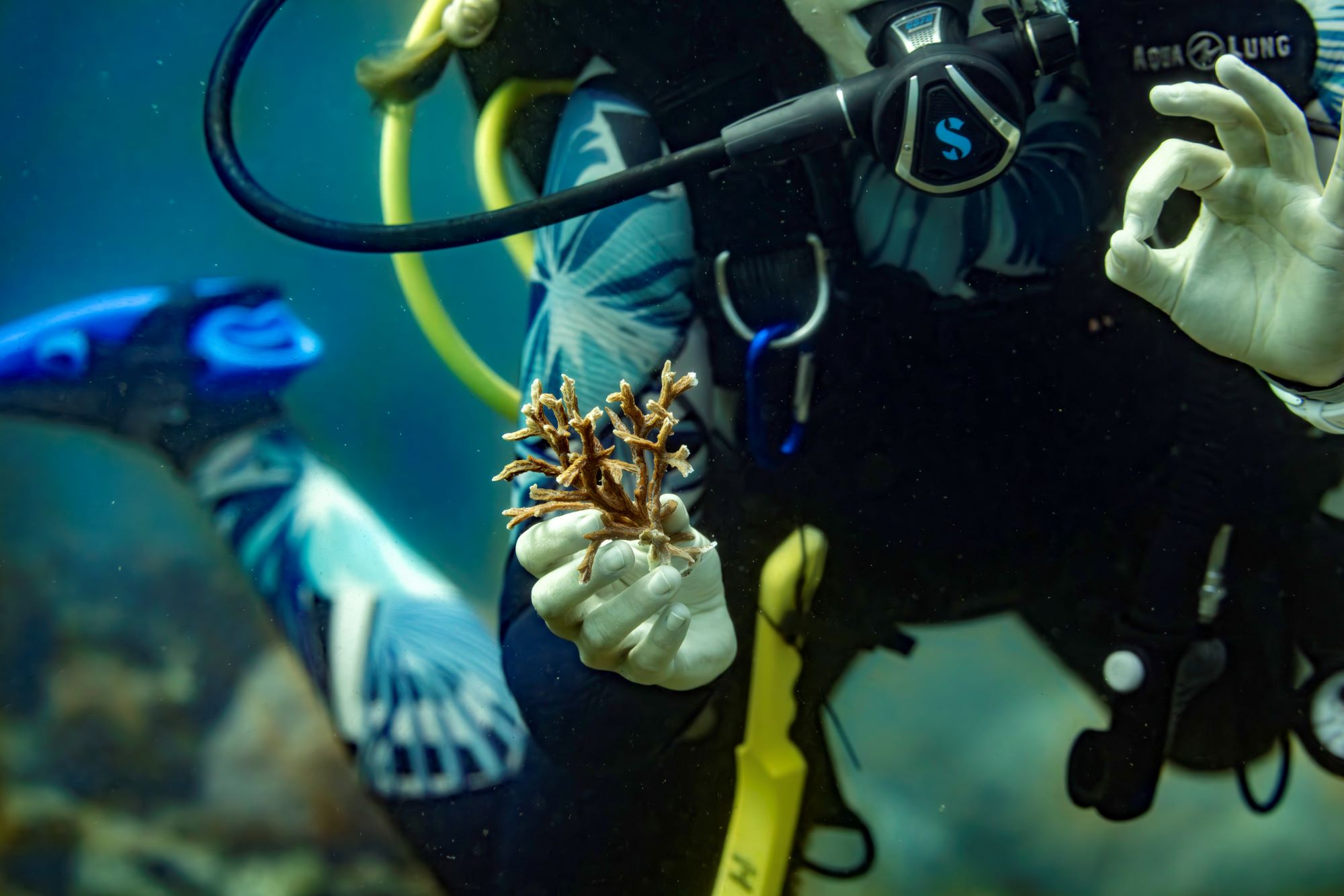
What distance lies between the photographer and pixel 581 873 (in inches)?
39.9

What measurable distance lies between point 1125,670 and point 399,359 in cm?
85

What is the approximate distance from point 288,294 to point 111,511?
0.34m

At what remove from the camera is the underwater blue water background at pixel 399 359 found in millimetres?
911

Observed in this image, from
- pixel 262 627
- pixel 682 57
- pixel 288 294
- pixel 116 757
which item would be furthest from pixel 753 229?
pixel 116 757

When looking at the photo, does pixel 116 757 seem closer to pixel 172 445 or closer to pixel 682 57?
pixel 172 445

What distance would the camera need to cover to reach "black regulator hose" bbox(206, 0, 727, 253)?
78 cm

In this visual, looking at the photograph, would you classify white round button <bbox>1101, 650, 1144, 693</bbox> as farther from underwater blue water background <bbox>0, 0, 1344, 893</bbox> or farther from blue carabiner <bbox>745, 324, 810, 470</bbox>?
blue carabiner <bbox>745, 324, 810, 470</bbox>

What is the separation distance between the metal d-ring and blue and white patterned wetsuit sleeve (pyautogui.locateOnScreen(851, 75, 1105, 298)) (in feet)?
0.15

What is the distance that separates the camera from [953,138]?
717mm

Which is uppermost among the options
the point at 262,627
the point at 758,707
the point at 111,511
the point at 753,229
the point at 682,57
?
the point at 682,57

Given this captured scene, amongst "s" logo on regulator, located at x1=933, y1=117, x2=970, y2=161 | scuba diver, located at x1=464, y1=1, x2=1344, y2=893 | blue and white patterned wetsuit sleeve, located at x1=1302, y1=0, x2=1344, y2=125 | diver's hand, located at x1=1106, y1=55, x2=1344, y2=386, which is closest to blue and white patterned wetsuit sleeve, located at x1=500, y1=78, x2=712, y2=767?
scuba diver, located at x1=464, y1=1, x2=1344, y2=893

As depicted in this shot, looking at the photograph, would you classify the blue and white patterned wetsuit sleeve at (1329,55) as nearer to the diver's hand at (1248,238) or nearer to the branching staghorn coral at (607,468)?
the diver's hand at (1248,238)

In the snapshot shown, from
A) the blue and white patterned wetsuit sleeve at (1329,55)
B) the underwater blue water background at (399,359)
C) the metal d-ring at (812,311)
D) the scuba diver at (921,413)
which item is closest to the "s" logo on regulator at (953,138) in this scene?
the scuba diver at (921,413)

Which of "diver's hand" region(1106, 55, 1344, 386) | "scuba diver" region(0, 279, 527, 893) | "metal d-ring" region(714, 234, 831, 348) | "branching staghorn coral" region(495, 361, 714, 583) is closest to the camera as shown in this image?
"branching staghorn coral" region(495, 361, 714, 583)
